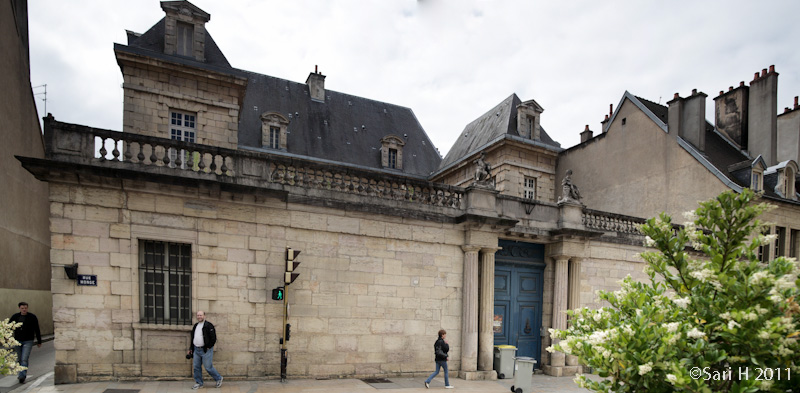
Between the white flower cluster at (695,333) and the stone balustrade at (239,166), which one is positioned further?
the stone balustrade at (239,166)

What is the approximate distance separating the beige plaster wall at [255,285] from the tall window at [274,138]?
1211 centimetres

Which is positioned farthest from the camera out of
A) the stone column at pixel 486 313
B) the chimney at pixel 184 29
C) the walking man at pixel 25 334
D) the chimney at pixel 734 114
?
the chimney at pixel 734 114

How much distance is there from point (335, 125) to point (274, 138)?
4.17 meters

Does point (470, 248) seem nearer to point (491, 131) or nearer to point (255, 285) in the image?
point (255, 285)

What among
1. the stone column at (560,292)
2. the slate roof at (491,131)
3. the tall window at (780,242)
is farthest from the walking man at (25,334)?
the tall window at (780,242)

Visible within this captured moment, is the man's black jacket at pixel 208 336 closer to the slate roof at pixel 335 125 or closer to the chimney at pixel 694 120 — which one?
the slate roof at pixel 335 125

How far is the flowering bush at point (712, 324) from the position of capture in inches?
89.0

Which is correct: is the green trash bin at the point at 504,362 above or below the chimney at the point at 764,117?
below

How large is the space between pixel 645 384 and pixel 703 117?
52.3 feet

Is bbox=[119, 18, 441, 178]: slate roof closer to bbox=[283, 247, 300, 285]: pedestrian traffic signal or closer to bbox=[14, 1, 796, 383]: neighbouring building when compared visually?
bbox=[14, 1, 796, 383]: neighbouring building

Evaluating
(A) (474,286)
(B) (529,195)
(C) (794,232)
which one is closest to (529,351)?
(A) (474,286)

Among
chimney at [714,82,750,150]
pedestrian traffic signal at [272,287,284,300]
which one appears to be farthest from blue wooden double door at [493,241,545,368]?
chimney at [714,82,750,150]

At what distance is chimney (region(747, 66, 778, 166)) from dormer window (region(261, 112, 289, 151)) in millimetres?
18876

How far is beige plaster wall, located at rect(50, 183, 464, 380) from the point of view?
714 cm
